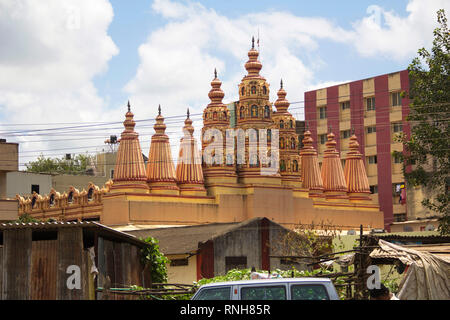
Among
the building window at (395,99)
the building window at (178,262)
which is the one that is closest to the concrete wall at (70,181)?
the building window at (395,99)

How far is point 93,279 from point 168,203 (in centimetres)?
2535

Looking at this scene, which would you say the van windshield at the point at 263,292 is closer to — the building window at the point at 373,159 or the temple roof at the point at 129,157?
the temple roof at the point at 129,157

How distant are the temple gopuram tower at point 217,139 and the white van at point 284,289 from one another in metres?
36.2

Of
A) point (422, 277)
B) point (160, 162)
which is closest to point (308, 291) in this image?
point (422, 277)

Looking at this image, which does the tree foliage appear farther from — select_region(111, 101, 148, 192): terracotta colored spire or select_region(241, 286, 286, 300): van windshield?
select_region(241, 286, 286, 300): van windshield

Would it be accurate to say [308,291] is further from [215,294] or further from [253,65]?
[253,65]

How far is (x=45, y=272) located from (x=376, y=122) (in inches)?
1816

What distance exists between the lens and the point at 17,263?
1916 centimetres

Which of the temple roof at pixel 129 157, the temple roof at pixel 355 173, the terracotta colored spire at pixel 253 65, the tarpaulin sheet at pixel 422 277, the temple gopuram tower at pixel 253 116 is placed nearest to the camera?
the tarpaulin sheet at pixel 422 277

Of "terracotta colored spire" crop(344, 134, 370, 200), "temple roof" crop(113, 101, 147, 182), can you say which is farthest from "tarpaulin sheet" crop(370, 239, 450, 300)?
"terracotta colored spire" crop(344, 134, 370, 200)

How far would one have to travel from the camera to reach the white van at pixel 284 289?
1025 cm

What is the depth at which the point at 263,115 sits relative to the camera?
4891 centimetres

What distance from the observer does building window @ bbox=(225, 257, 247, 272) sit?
31312mm
